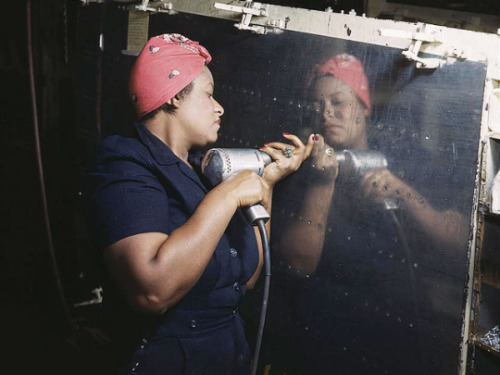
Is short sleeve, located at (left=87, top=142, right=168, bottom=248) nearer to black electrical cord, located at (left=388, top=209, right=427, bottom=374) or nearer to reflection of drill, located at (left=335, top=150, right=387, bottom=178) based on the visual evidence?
reflection of drill, located at (left=335, top=150, right=387, bottom=178)

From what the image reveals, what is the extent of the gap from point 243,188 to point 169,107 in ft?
1.21

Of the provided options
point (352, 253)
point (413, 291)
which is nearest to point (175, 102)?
point (352, 253)

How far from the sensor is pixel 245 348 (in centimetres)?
164

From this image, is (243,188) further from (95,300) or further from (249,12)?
(95,300)

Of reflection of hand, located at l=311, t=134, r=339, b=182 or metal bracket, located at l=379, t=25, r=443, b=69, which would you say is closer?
metal bracket, located at l=379, t=25, r=443, b=69

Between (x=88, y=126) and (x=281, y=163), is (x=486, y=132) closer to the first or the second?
(x=281, y=163)

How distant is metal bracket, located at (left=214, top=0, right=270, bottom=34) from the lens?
5.27 ft

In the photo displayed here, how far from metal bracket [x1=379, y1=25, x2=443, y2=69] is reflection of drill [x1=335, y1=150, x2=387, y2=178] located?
305 mm

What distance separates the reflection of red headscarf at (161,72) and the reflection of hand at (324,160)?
0.49m

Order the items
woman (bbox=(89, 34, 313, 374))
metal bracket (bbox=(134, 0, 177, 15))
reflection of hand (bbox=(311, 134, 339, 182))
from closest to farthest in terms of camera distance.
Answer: woman (bbox=(89, 34, 313, 374)) → reflection of hand (bbox=(311, 134, 339, 182)) → metal bracket (bbox=(134, 0, 177, 15))

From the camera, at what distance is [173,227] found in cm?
137

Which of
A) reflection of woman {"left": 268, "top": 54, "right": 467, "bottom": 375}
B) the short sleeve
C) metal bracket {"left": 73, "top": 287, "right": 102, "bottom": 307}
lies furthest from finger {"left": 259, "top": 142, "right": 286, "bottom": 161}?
metal bracket {"left": 73, "top": 287, "right": 102, "bottom": 307}

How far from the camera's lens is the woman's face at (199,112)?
4.78ft

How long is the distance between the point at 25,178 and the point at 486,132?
3.30 m
